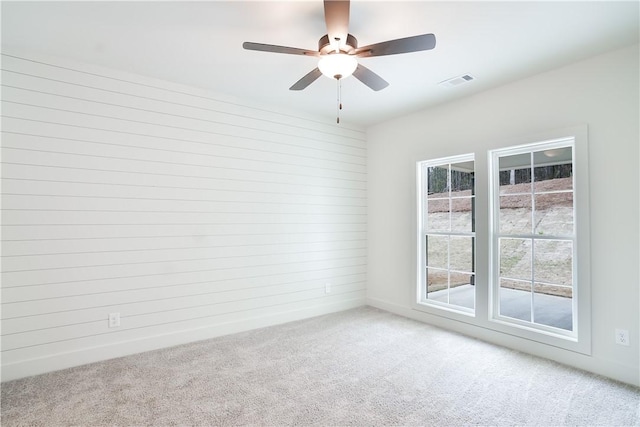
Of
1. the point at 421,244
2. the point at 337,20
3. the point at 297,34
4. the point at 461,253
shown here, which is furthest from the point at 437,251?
the point at 337,20

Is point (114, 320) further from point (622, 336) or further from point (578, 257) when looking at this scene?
point (622, 336)

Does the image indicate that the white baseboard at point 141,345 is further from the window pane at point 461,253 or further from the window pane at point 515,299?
the window pane at point 515,299

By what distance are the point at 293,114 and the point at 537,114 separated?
2.75 m

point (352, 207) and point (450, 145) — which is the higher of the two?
point (450, 145)

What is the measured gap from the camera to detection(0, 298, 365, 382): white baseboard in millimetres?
2779

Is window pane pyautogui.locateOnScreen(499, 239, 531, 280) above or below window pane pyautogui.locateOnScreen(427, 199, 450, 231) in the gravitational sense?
below

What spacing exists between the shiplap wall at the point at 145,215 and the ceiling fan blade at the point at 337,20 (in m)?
2.09

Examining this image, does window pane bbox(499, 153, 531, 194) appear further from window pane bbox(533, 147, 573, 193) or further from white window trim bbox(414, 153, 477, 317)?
white window trim bbox(414, 153, 477, 317)

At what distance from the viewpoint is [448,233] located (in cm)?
416

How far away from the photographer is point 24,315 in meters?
2.79

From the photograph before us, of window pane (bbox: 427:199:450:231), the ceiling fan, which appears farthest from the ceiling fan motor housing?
window pane (bbox: 427:199:450:231)

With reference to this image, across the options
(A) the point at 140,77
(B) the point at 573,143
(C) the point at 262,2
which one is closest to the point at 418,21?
(C) the point at 262,2

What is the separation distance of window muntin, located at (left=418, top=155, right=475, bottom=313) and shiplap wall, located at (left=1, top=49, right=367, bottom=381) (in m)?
1.33

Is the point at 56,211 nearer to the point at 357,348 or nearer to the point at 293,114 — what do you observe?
the point at 293,114
